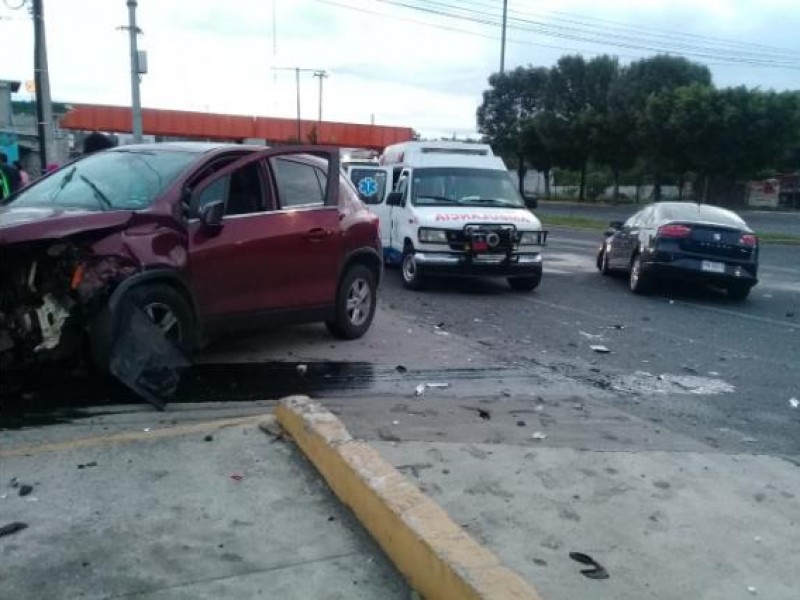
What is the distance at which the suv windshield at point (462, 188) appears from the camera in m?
13.1

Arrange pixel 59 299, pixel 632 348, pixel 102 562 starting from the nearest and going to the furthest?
pixel 102 562 < pixel 59 299 < pixel 632 348

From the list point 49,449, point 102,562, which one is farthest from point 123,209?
point 102,562

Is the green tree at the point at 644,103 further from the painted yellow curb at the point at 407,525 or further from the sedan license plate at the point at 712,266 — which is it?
the painted yellow curb at the point at 407,525

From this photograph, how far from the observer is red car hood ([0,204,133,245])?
5516mm

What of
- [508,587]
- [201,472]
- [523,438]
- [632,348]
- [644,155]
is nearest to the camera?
[508,587]

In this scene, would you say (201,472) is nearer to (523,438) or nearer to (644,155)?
(523,438)

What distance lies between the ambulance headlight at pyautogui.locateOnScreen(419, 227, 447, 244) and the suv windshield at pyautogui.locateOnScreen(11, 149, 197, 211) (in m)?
5.67

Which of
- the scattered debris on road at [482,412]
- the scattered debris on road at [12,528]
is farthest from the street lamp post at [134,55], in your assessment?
the scattered debris on road at [12,528]

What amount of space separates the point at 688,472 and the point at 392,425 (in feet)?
6.14

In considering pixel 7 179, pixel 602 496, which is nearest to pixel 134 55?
pixel 7 179

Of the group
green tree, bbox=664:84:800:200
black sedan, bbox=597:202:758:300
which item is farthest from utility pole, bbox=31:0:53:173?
green tree, bbox=664:84:800:200

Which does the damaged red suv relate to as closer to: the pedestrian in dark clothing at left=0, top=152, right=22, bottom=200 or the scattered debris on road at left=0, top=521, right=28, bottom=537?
the scattered debris on road at left=0, top=521, right=28, bottom=537

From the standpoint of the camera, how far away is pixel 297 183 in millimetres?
7734

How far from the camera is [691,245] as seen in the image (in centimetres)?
1254
